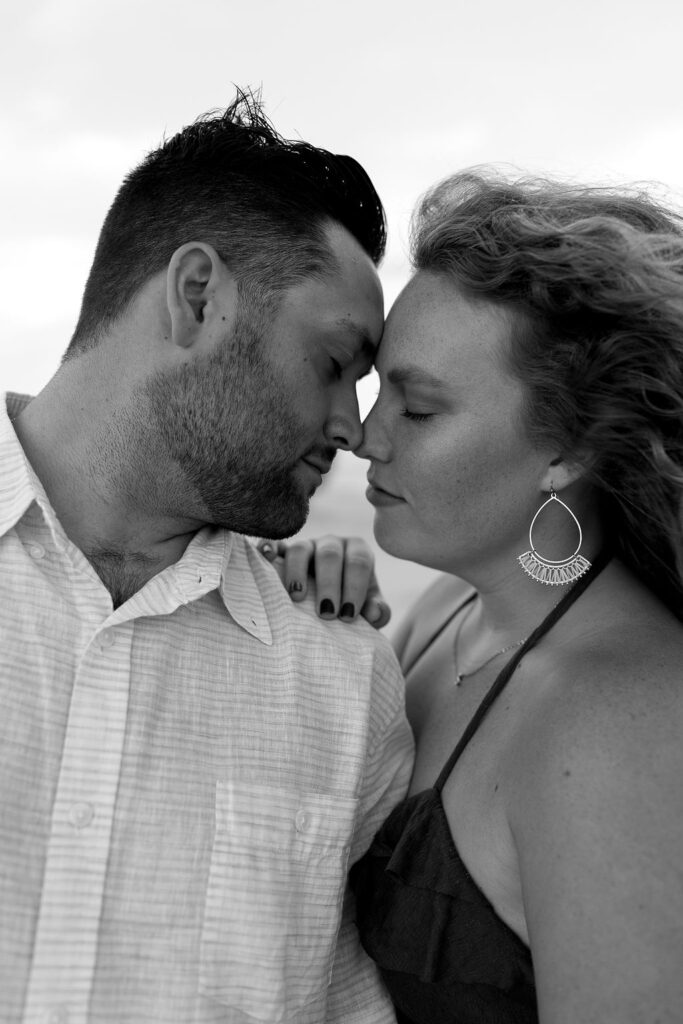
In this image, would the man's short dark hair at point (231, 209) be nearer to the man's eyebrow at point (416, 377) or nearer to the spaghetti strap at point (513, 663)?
the man's eyebrow at point (416, 377)

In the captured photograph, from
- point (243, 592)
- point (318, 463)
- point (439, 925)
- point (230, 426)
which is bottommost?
point (439, 925)

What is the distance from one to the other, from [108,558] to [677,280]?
113 centimetres

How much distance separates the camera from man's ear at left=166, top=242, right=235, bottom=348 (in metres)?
1.73

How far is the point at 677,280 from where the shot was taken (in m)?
1.71

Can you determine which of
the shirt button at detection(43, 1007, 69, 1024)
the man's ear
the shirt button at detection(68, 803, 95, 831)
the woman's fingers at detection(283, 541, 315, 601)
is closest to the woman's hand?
the woman's fingers at detection(283, 541, 315, 601)

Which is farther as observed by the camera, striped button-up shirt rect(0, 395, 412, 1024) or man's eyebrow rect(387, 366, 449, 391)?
man's eyebrow rect(387, 366, 449, 391)

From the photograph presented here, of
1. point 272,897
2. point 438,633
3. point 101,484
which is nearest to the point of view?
point 272,897

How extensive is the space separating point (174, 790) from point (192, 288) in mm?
893

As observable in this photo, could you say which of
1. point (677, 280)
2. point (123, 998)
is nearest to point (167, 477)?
point (123, 998)

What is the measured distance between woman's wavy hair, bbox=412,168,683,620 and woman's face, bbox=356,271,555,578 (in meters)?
0.05

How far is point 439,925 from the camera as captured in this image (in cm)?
159

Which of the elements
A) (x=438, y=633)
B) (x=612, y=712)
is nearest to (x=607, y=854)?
(x=612, y=712)

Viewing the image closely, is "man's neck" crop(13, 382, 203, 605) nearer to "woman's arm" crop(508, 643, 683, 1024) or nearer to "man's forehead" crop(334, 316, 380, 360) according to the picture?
"man's forehead" crop(334, 316, 380, 360)

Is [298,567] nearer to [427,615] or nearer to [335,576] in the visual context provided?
[335,576]
